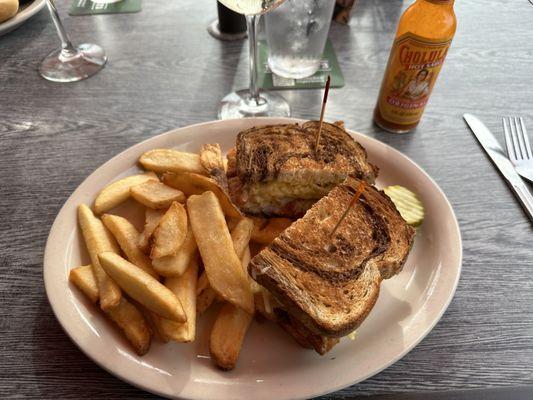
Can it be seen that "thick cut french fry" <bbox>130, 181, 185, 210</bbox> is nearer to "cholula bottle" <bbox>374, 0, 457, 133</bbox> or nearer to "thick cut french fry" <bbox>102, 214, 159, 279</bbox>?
"thick cut french fry" <bbox>102, 214, 159, 279</bbox>

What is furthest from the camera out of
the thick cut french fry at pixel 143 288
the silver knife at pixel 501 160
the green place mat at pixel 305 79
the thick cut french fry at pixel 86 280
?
the green place mat at pixel 305 79

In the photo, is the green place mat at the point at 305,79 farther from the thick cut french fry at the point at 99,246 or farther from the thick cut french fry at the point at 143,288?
the thick cut french fry at the point at 143,288

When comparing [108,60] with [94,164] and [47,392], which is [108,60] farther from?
[47,392]

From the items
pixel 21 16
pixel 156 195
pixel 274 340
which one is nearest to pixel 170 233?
pixel 156 195

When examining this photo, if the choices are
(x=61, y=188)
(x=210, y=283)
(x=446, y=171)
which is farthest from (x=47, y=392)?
(x=446, y=171)

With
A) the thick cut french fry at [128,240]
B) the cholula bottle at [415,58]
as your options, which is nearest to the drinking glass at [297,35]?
the cholula bottle at [415,58]

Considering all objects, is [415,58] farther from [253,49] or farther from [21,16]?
[21,16]

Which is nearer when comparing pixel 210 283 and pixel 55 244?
pixel 210 283

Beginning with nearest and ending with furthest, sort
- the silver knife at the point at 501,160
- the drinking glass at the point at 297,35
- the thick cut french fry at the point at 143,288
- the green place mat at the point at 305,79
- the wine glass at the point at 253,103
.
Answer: the thick cut french fry at the point at 143,288, the silver knife at the point at 501,160, the wine glass at the point at 253,103, the drinking glass at the point at 297,35, the green place mat at the point at 305,79
